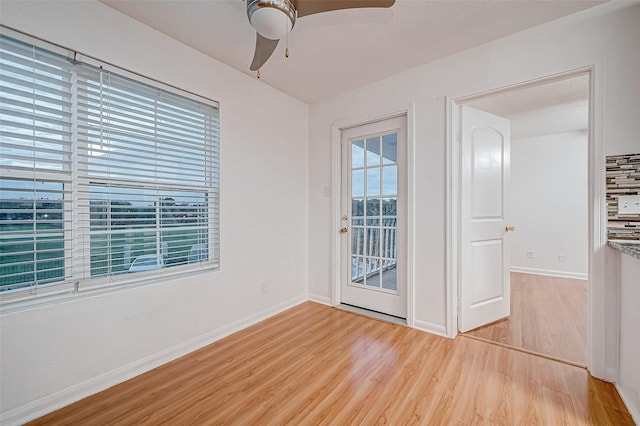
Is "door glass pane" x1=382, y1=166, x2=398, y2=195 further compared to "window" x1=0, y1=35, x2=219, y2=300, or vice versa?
"door glass pane" x1=382, y1=166, x2=398, y2=195

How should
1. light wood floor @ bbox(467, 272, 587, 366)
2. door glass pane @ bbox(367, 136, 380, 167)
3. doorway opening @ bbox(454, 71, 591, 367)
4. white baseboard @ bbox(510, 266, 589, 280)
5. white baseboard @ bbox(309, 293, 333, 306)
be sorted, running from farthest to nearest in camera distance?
white baseboard @ bbox(510, 266, 589, 280)
white baseboard @ bbox(309, 293, 333, 306)
door glass pane @ bbox(367, 136, 380, 167)
doorway opening @ bbox(454, 71, 591, 367)
light wood floor @ bbox(467, 272, 587, 366)

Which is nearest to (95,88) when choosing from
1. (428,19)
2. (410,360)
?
(428,19)

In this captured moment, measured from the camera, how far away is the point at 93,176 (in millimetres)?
1705

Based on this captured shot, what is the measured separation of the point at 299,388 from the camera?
5.49 feet

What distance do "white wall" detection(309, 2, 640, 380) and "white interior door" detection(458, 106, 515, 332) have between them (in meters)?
0.22

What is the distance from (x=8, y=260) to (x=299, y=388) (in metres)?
1.79

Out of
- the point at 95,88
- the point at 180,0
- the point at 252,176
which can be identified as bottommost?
the point at 252,176

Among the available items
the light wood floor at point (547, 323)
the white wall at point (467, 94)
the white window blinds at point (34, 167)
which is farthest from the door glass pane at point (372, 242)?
the white window blinds at point (34, 167)

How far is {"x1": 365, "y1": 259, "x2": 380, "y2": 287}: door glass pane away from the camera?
285 centimetres

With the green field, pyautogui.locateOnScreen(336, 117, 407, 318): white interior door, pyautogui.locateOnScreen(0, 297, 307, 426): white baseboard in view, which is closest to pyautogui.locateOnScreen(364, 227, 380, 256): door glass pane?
pyautogui.locateOnScreen(336, 117, 407, 318): white interior door

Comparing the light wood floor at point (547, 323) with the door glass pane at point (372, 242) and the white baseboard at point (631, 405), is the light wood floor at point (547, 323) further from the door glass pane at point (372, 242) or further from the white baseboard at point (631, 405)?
the door glass pane at point (372, 242)

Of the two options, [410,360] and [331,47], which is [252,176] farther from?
[410,360]

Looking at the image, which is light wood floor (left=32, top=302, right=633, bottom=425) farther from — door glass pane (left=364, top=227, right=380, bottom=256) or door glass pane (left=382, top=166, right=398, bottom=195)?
door glass pane (left=382, top=166, right=398, bottom=195)

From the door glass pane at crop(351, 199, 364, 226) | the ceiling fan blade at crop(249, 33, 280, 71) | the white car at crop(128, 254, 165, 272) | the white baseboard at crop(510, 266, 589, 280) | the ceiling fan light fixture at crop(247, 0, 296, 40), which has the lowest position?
the white baseboard at crop(510, 266, 589, 280)
